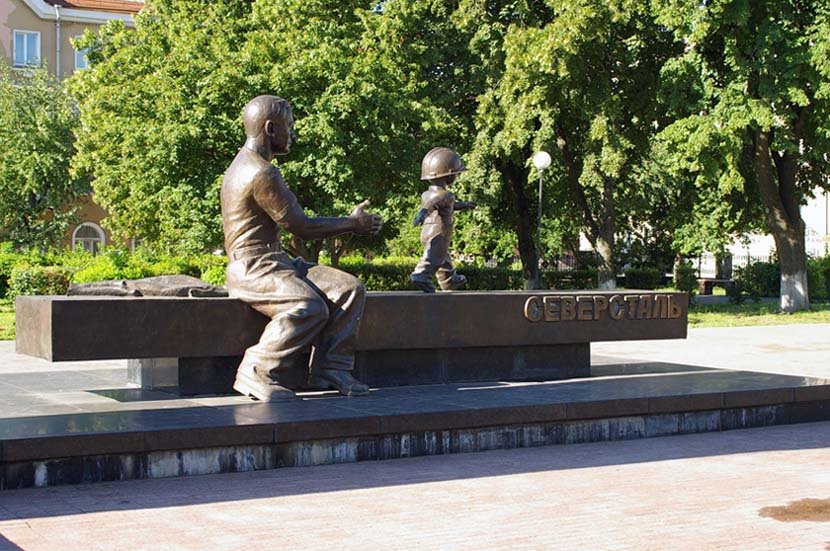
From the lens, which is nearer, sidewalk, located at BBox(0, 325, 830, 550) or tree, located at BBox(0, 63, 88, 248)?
sidewalk, located at BBox(0, 325, 830, 550)

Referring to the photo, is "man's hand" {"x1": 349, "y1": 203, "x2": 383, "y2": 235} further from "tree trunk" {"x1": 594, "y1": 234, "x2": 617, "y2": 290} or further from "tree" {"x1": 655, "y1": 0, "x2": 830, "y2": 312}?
"tree trunk" {"x1": 594, "y1": 234, "x2": 617, "y2": 290}

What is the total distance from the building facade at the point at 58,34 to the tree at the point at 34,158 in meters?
5.82

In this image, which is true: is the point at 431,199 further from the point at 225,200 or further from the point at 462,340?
the point at 225,200

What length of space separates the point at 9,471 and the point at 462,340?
4.50 metres

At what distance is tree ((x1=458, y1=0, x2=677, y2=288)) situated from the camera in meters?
26.7

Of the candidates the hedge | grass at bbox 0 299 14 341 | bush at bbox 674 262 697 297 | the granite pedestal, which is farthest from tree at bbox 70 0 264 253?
the hedge

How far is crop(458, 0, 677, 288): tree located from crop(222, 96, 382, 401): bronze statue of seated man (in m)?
18.2

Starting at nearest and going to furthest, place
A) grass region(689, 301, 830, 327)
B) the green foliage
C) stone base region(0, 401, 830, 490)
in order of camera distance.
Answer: stone base region(0, 401, 830, 490) < the green foliage < grass region(689, 301, 830, 327)

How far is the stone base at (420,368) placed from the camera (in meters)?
9.45

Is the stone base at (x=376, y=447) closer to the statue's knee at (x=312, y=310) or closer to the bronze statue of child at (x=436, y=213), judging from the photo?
the statue's knee at (x=312, y=310)

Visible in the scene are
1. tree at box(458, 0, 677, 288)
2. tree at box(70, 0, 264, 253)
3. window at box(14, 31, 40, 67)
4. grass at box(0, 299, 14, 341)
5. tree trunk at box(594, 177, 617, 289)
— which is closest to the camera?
grass at box(0, 299, 14, 341)

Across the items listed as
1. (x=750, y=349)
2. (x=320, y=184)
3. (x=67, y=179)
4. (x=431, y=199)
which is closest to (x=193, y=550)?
(x=431, y=199)

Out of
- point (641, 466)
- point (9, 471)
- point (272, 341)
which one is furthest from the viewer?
point (272, 341)

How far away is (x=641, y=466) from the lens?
820 centimetres
